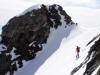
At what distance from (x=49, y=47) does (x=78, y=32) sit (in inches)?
386

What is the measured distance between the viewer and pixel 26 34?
2279 inches

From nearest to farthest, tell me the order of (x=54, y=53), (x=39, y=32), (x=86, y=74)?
(x=86, y=74) < (x=54, y=53) < (x=39, y=32)

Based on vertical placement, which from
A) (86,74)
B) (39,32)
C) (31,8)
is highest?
(86,74)

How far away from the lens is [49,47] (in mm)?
55406

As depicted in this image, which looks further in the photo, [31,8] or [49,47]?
[31,8]

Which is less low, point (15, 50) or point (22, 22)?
point (22, 22)

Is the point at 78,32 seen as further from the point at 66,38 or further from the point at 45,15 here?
the point at 45,15

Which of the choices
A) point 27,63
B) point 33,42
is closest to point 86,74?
point 27,63

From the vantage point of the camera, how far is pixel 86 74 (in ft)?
75.0

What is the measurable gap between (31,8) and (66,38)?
14.2 m

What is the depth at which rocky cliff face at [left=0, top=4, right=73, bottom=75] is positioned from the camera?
53469mm

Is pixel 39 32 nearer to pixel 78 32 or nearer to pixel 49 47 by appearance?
pixel 49 47

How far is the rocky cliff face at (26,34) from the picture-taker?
53.5 metres

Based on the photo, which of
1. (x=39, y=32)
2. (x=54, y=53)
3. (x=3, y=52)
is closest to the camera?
(x=54, y=53)
